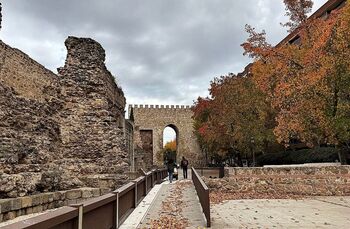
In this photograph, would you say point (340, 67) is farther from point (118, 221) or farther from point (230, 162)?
point (230, 162)

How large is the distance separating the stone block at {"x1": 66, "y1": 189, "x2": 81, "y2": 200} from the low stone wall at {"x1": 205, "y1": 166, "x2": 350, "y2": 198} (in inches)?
226

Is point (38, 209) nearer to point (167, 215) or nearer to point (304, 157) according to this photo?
point (167, 215)

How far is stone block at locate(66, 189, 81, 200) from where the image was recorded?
471 inches

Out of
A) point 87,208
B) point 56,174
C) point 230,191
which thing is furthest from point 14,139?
point 230,191

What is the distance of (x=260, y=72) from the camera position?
90.7 ft

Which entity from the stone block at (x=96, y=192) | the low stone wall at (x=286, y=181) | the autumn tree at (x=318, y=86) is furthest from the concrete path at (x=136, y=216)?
the autumn tree at (x=318, y=86)

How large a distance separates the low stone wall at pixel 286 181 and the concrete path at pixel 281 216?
2.72 m

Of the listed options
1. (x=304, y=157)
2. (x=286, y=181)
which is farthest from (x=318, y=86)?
(x=304, y=157)

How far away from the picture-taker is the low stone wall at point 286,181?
46.9 feet

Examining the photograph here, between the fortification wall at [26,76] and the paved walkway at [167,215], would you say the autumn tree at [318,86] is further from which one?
the fortification wall at [26,76]

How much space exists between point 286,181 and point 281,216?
624 centimetres

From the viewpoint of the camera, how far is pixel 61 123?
15.2 m

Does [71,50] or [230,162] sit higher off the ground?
[71,50]

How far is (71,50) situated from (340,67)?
12118 mm
